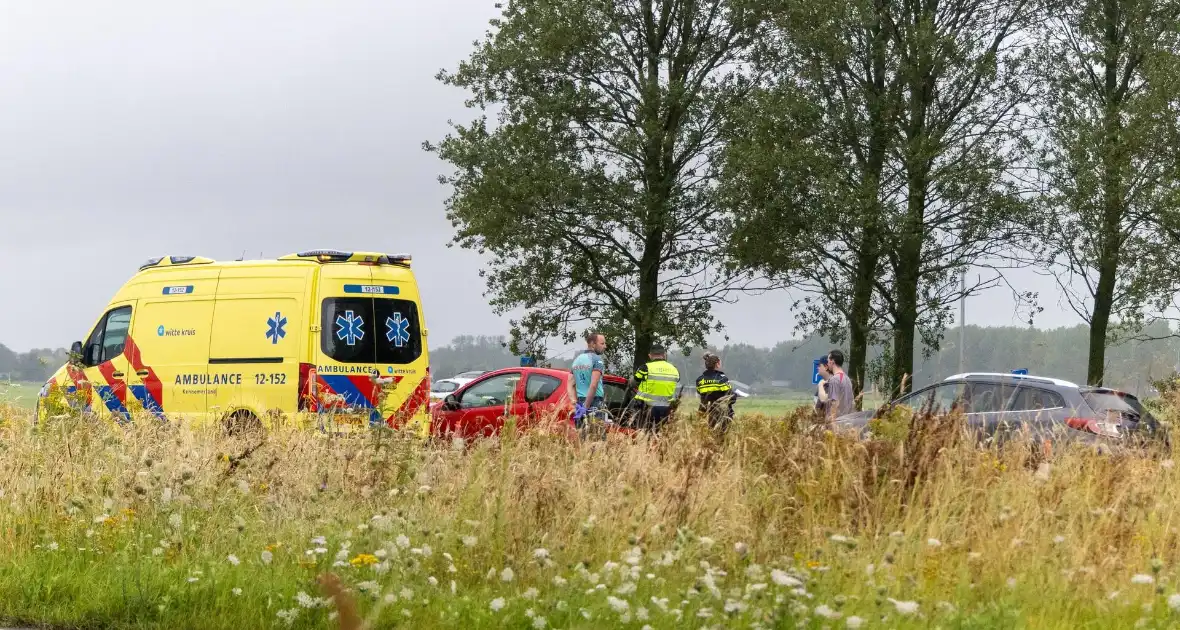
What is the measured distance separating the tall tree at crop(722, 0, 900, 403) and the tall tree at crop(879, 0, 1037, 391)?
0.50 meters

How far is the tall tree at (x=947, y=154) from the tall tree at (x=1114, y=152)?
2.85 ft

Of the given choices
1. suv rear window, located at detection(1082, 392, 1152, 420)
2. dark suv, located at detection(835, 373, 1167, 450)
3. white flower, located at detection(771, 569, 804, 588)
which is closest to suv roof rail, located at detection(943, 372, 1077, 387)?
dark suv, located at detection(835, 373, 1167, 450)

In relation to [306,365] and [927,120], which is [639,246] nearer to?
[927,120]

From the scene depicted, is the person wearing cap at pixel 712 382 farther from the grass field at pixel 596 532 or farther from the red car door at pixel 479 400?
the grass field at pixel 596 532

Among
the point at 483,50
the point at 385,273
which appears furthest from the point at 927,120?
the point at 385,273

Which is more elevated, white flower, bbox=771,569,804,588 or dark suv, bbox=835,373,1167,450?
dark suv, bbox=835,373,1167,450

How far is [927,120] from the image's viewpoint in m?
29.8

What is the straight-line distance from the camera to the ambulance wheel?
38.9ft

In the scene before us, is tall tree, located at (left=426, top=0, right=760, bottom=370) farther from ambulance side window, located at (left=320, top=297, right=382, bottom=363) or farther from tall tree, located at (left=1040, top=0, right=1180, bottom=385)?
ambulance side window, located at (left=320, top=297, right=382, bottom=363)

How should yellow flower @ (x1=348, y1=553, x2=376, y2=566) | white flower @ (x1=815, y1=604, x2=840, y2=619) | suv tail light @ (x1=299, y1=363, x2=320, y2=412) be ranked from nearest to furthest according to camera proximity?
white flower @ (x1=815, y1=604, x2=840, y2=619) < yellow flower @ (x1=348, y1=553, x2=376, y2=566) < suv tail light @ (x1=299, y1=363, x2=320, y2=412)

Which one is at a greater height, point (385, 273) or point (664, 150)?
point (664, 150)

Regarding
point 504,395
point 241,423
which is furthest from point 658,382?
point 241,423

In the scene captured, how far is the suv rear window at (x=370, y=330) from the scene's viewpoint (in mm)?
14750

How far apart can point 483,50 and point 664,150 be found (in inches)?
187
